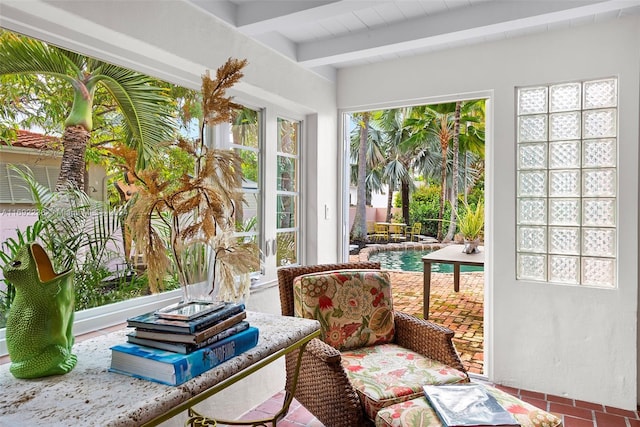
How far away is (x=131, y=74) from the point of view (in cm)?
200

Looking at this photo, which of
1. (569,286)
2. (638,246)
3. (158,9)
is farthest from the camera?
(569,286)

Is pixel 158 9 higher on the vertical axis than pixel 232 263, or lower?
higher

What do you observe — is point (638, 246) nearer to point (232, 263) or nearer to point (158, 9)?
point (232, 263)

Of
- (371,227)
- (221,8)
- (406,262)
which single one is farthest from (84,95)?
(371,227)

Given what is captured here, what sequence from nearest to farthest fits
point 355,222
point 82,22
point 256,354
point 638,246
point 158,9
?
point 256,354, point 82,22, point 158,9, point 638,246, point 355,222

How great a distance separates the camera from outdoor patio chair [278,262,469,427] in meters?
1.73

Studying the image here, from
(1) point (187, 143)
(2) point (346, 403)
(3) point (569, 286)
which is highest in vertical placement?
(1) point (187, 143)

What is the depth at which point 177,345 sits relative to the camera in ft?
3.56

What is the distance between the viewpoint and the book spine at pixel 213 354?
1032 millimetres

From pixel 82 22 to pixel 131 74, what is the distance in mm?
390

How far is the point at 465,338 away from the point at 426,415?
2851 mm

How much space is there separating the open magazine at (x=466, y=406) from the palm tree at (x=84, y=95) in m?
1.69

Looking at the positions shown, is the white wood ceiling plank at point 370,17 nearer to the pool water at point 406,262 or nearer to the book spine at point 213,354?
the book spine at point 213,354

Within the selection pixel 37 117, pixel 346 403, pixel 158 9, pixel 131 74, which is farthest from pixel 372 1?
pixel 346 403
